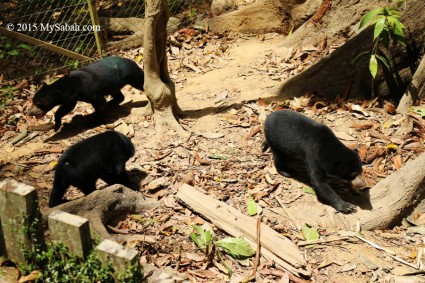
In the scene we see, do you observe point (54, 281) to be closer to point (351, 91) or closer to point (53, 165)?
point (53, 165)

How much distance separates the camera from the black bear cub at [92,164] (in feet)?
19.9

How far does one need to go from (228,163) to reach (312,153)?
1.20m

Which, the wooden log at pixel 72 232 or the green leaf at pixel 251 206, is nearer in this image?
the wooden log at pixel 72 232

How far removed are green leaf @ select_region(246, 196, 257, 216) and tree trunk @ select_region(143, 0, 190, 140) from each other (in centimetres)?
180

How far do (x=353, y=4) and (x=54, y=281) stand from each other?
24.5 feet

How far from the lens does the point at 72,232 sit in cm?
308

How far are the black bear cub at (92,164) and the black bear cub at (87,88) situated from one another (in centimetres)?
214

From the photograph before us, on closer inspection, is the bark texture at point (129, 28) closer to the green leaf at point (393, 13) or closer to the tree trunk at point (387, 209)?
the green leaf at point (393, 13)

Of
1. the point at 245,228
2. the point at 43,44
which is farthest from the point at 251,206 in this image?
the point at 43,44

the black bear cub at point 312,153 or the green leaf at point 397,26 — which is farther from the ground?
the green leaf at point 397,26

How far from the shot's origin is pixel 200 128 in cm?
772

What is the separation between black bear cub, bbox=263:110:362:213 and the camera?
20.3ft

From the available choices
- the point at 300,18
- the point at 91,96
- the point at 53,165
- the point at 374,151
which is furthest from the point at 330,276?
the point at 300,18

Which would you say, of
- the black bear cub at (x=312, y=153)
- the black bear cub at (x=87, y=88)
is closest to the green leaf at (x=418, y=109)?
the black bear cub at (x=312, y=153)
